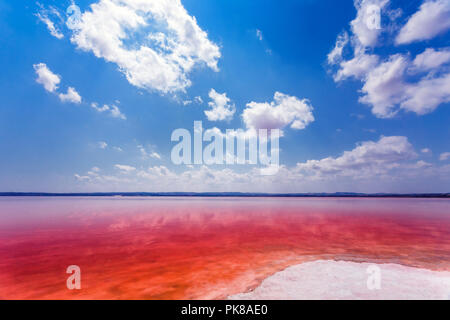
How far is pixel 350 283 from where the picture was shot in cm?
616

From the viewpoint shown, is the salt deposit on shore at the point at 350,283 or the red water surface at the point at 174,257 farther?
the red water surface at the point at 174,257

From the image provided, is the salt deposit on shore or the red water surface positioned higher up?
the salt deposit on shore

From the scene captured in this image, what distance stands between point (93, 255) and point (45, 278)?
2716 mm

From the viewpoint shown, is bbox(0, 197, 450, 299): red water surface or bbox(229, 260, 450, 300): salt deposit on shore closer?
bbox(229, 260, 450, 300): salt deposit on shore

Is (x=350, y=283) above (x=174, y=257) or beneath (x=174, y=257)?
above

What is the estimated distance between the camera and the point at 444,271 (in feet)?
24.1

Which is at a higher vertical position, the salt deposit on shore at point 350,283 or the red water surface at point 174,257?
the salt deposit on shore at point 350,283

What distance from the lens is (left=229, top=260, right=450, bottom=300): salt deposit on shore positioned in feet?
17.7

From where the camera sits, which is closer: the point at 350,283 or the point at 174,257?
the point at 350,283

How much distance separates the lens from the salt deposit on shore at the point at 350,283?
17.7 ft

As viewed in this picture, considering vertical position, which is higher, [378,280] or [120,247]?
[378,280]
